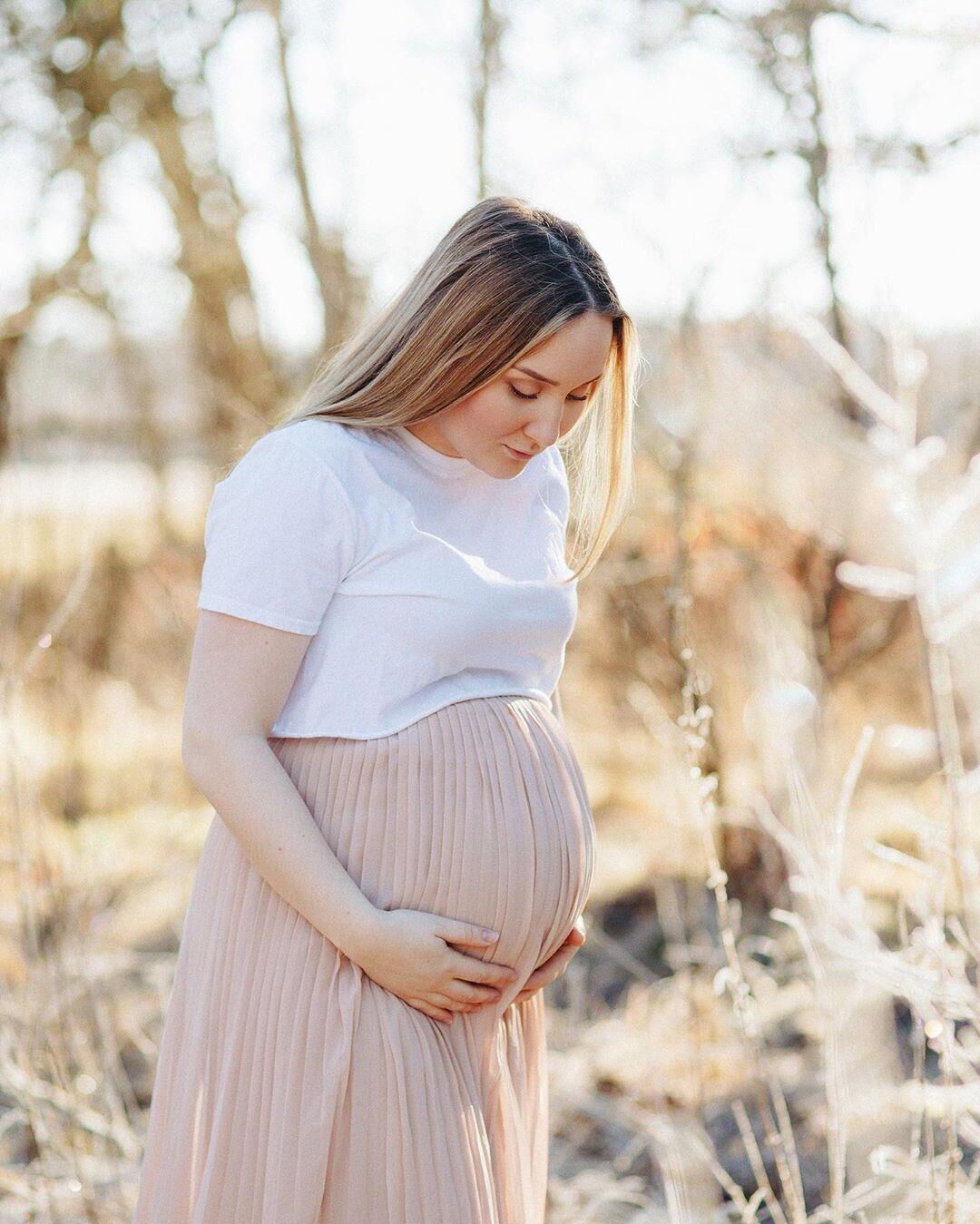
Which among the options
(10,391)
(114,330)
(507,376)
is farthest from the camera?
(114,330)

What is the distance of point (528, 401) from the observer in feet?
4.97

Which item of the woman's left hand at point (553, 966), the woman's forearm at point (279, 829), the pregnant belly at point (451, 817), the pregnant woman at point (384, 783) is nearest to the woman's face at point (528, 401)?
the pregnant woman at point (384, 783)

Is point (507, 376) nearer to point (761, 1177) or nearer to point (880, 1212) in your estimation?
point (761, 1177)

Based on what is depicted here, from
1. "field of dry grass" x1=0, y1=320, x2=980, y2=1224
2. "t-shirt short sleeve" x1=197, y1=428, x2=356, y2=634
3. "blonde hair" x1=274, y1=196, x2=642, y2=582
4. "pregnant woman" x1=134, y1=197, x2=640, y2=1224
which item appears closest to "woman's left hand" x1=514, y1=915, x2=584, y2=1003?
"pregnant woman" x1=134, y1=197, x2=640, y2=1224

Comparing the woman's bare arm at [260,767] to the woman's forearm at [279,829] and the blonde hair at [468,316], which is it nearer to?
the woman's forearm at [279,829]

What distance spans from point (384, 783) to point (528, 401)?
1.56 feet

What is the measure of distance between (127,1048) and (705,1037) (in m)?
1.72

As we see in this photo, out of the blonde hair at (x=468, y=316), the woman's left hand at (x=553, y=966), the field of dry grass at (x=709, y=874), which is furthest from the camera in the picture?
the field of dry grass at (x=709, y=874)

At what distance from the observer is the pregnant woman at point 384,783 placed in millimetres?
1394

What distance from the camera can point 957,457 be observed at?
3555mm

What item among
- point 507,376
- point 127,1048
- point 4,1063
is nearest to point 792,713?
point 507,376

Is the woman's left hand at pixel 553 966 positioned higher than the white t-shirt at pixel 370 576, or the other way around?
the white t-shirt at pixel 370 576

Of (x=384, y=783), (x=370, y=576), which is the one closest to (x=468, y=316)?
(x=370, y=576)

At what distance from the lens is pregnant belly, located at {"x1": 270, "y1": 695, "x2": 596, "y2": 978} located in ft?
4.78
